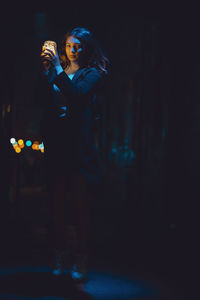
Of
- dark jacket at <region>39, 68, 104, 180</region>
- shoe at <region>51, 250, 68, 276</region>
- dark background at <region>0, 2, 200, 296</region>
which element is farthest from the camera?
dark background at <region>0, 2, 200, 296</region>

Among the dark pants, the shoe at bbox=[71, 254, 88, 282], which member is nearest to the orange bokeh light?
the dark pants

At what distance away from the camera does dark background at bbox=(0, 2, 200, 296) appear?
171 inches

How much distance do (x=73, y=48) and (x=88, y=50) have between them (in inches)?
4.2

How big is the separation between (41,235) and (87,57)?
82.7 inches

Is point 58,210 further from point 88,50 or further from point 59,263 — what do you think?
point 88,50

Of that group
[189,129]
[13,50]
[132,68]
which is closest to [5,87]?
[13,50]

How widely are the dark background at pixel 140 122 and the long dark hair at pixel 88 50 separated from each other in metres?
1.41

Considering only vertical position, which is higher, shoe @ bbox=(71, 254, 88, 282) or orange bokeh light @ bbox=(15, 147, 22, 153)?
orange bokeh light @ bbox=(15, 147, 22, 153)

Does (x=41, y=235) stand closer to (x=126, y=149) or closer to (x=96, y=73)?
(x=126, y=149)

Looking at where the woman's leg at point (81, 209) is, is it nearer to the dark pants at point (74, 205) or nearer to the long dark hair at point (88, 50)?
the dark pants at point (74, 205)

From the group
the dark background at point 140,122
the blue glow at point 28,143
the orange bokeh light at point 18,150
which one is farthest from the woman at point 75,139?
the blue glow at point 28,143

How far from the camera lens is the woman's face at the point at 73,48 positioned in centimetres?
292

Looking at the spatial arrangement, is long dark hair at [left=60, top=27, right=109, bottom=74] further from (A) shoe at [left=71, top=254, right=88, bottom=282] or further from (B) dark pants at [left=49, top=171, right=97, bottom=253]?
(A) shoe at [left=71, top=254, right=88, bottom=282]

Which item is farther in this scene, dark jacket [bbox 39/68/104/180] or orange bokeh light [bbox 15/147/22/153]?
orange bokeh light [bbox 15/147/22/153]
